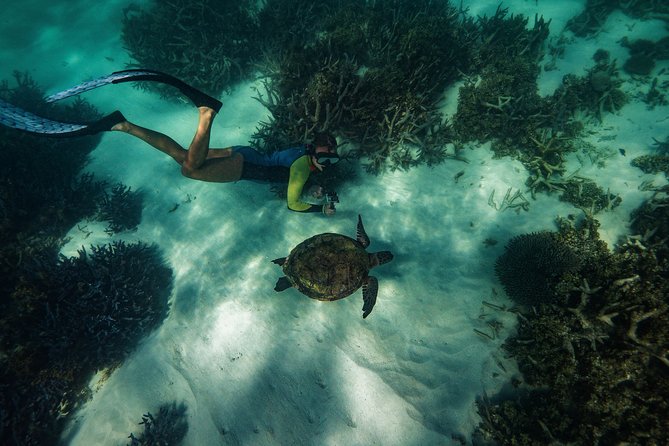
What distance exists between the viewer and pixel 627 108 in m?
7.00

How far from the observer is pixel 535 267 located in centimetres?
457

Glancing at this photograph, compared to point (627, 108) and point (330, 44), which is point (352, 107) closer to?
point (330, 44)

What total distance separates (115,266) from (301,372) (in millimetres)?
4178

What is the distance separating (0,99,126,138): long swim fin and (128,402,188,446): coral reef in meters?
4.74

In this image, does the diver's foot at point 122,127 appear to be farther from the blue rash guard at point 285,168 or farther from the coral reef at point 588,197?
the coral reef at point 588,197

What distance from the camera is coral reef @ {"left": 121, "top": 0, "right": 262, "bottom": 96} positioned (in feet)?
27.8

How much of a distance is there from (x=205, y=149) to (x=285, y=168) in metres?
1.51

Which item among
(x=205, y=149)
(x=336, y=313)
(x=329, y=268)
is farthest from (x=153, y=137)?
(x=336, y=313)

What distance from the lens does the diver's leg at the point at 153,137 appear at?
5.43m

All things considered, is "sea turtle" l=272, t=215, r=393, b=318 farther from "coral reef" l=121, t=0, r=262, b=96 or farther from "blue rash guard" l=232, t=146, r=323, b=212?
"coral reef" l=121, t=0, r=262, b=96

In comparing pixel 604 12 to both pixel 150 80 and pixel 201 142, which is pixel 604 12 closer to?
pixel 201 142

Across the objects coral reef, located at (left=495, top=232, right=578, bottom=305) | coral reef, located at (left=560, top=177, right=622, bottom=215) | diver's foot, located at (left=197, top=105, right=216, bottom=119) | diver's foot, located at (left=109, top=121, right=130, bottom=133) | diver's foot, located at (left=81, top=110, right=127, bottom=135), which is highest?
diver's foot, located at (left=197, top=105, right=216, bottom=119)

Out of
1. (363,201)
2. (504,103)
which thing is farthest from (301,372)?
(504,103)

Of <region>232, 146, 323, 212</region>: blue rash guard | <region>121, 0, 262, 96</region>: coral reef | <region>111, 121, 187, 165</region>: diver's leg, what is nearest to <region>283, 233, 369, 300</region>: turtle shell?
<region>232, 146, 323, 212</region>: blue rash guard
